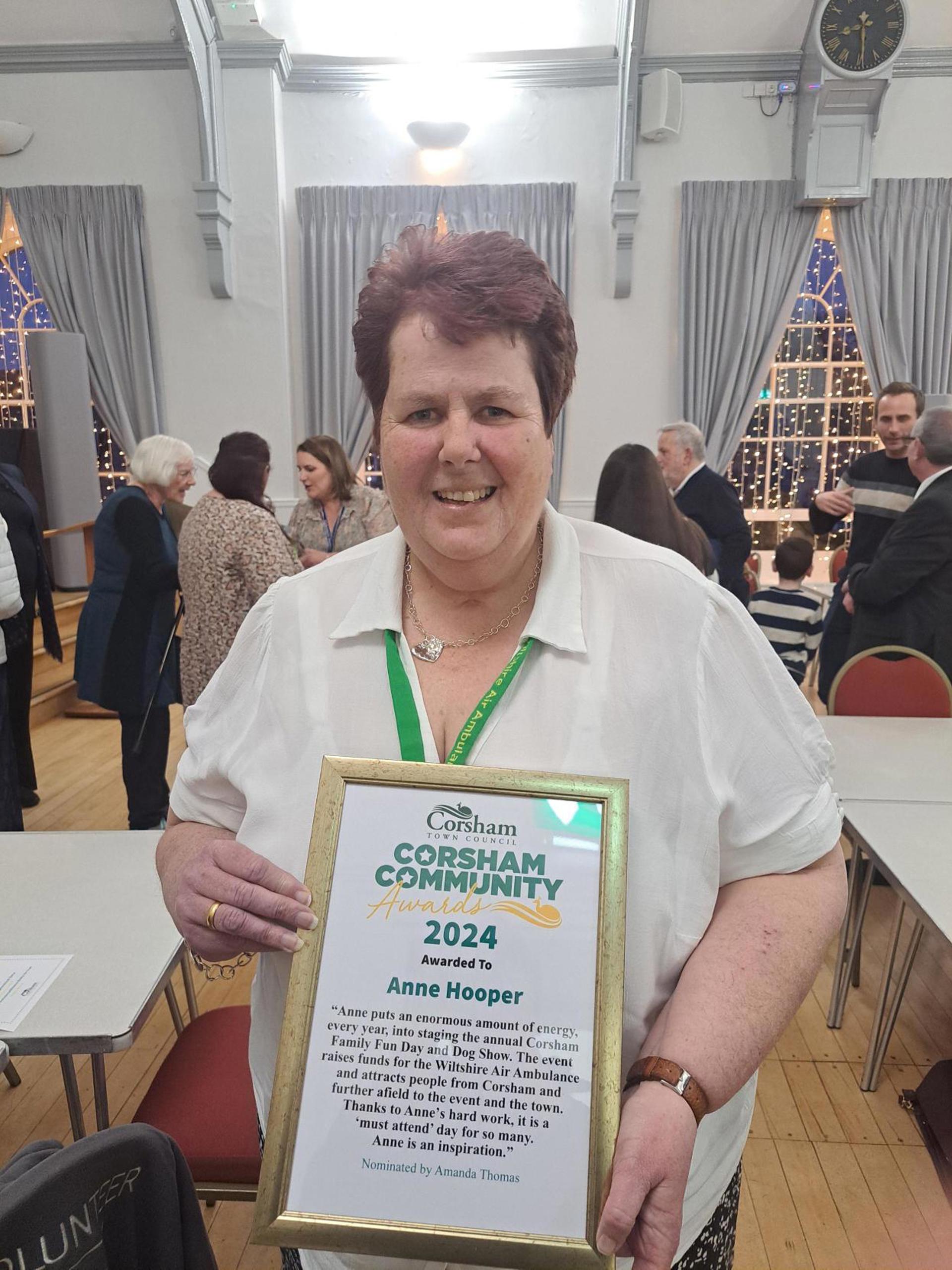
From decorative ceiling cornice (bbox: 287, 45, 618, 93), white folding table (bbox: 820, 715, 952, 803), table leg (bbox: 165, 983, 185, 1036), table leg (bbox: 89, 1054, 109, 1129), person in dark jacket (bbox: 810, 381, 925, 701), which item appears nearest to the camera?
table leg (bbox: 89, 1054, 109, 1129)

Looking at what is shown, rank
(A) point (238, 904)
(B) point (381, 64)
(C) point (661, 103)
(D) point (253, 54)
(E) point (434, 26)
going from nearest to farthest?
(A) point (238, 904) → (C) point (661, 103) → (D) point (253, 54) → (E) point (434, 26) → (B) point (381, 64)

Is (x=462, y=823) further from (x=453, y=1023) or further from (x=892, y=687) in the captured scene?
(x=892, y=687)

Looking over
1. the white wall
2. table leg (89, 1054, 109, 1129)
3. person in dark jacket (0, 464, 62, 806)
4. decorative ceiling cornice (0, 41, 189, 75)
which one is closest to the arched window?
the white wall

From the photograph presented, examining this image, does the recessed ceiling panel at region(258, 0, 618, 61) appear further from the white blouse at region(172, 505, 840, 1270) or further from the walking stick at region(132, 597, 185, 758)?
the white blouse at region(172, 505, 840, 1270)

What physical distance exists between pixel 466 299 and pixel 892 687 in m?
2.95

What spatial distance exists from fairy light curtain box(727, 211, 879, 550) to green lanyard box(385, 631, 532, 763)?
734 centimetres

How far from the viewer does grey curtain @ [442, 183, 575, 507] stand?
720cm

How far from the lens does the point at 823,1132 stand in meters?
2.36

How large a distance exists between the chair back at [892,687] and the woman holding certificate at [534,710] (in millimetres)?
2548

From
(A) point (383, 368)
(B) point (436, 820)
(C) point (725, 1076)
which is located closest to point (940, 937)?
(C) point (725, 1076)

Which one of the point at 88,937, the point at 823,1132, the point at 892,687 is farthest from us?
the point at 892,687

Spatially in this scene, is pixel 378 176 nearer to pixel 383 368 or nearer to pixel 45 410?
pixel 45 410

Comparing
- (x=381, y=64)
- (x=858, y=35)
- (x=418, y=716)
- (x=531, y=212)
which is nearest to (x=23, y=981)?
(x=418, y=716)

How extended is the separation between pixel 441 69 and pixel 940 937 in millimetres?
7490
